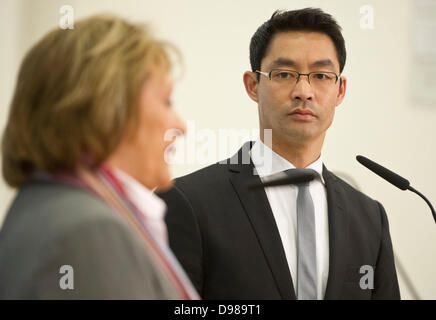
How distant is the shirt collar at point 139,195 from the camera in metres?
0.90

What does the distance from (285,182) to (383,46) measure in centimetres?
166

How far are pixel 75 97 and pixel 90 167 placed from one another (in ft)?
0.36

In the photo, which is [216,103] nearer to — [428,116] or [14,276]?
[428,116]

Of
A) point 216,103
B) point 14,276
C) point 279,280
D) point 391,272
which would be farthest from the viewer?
point 216,103

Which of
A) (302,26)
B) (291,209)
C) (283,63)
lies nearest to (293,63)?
(283,63)

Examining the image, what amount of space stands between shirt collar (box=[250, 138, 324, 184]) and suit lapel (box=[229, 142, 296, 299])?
0.8 inches

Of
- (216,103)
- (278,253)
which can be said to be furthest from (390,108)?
(278,253)

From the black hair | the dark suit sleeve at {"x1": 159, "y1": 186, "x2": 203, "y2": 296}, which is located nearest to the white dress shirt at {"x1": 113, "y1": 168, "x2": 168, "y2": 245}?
the dark suit sleeve at {"x1": 159, "y1": 186, "x2": 203, "y2": 296}

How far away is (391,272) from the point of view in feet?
5.40

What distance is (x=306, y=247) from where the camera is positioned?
152 centimetres

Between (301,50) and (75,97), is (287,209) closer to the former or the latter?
(301,50)

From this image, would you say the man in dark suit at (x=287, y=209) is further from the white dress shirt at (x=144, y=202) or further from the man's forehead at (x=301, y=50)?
the white dress shirt at (x=144, y=202)

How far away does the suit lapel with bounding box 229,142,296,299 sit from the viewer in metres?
1.46

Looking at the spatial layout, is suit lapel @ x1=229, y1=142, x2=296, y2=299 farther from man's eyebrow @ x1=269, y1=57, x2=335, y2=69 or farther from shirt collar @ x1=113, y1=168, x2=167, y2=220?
shirt collar @ x1=113, y1=168, x2=167, y2=220
